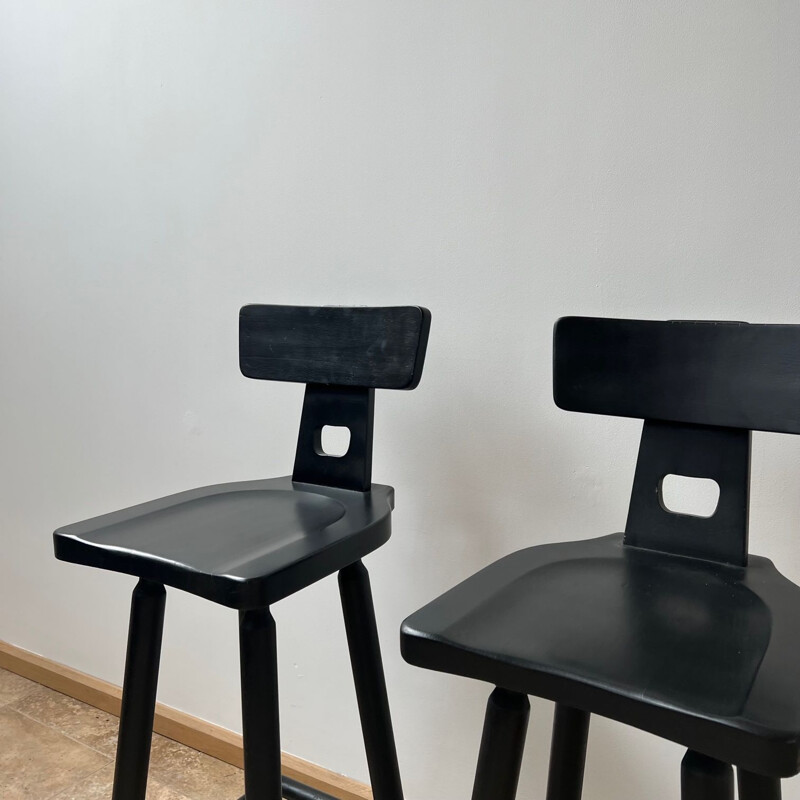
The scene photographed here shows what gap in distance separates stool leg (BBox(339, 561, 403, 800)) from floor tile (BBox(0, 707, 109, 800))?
2.91 feet

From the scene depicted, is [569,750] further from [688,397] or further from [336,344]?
[336,344]

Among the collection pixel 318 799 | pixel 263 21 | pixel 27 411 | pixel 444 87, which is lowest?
pixel 318 799

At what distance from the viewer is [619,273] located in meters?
1.21

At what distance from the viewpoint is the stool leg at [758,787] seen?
69 centimetres

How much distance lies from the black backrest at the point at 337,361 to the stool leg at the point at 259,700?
323mm

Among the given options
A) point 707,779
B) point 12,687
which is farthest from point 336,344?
point 12,687

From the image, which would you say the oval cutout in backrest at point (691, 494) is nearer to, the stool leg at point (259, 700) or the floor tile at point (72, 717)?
the stool leg at point (259, 700)

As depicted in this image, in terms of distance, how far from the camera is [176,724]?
181cm

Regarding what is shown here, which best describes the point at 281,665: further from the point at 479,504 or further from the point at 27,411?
the point at 27,411

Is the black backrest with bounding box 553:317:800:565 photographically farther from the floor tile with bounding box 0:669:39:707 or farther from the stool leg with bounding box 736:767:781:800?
the floor tile with bounding box 0:669:39:707

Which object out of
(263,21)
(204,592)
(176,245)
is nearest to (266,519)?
(204,592)

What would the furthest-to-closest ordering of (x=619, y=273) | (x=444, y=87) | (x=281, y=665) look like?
(x=281, y=665)
(x=444, y=87)
(x=619, y=273)

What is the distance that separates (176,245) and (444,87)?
68 cm

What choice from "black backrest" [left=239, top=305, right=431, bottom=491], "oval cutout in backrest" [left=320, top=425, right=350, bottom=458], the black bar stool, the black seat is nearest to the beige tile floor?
the black bar stool
